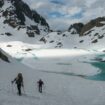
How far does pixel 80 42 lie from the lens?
18488 cm

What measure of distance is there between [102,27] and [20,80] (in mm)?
167441

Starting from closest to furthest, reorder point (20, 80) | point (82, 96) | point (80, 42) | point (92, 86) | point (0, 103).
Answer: point (0, 103)
point (20, 80)
point (82, 96)
point (92, 86)
point (80, 42)

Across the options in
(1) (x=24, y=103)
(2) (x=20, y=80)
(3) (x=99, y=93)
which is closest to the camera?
(1) (x=24, y=103)

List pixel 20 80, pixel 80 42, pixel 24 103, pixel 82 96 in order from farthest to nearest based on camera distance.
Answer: pixel 80 42 < pixel 82 96 < pixel 20 80 < pixel 24 103

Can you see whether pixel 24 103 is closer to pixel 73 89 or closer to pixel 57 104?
pixel 57 104

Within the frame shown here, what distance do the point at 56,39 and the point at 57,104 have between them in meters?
162

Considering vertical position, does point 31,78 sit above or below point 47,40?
below

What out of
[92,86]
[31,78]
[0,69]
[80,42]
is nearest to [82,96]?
[92,86]

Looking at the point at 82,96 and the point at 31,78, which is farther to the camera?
the point at 31,78

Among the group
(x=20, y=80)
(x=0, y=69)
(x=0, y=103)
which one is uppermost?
(x=0, y=69)

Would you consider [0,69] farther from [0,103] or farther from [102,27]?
[102,27]

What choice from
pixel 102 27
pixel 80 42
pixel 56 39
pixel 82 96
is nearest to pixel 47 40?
pixel 56 39

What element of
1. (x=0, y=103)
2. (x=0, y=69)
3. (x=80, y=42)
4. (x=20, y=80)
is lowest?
(x=0, y=103)

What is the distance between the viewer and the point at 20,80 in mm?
26906
